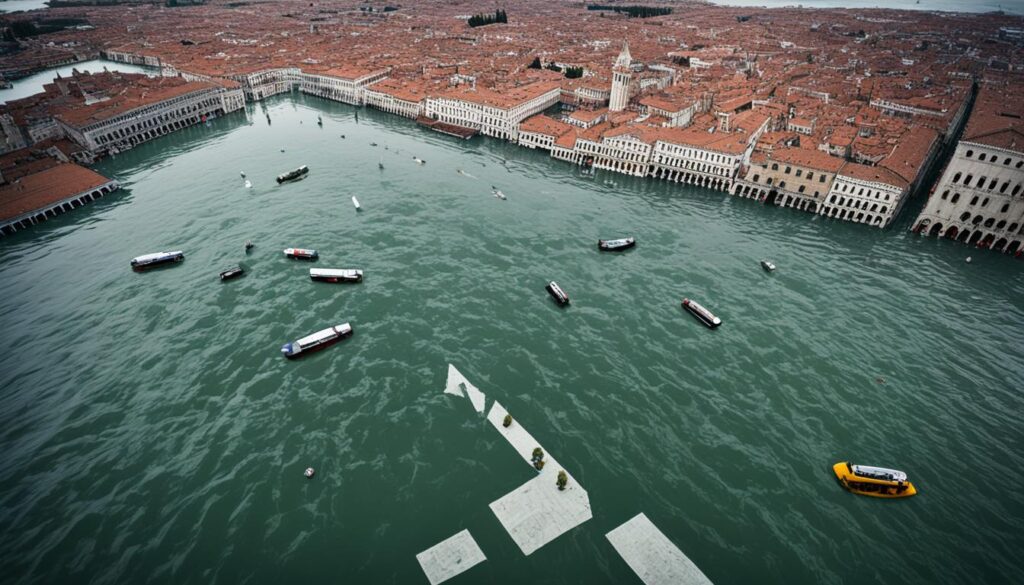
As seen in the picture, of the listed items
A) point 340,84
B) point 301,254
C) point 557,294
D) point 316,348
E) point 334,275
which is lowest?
point 316,348

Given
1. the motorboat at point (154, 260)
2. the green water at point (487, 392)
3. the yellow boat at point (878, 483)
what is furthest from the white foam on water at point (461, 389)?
the motorboat at point (154, 260)

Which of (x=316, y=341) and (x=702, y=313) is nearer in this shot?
(x=316, y=341)

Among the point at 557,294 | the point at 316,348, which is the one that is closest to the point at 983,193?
the point at 557,294

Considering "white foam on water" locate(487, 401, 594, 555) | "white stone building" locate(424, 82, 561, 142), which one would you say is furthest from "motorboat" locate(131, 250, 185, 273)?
"white stone building" locate(424, 82, 561, 142)

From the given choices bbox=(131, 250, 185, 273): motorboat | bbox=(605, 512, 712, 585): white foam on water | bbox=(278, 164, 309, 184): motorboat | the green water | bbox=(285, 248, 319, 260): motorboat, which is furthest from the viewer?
bbox=(278, 164, 309, 184): motorboat

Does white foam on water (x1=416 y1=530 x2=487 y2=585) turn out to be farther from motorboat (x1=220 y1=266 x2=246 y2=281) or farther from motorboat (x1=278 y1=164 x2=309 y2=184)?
motorboat (x1=278 y1=164 x2=309 y2=184)

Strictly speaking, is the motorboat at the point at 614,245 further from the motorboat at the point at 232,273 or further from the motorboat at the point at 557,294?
the motorboat at the point at 232,273

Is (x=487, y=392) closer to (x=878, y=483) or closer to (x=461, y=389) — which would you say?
(x=461, y=389)

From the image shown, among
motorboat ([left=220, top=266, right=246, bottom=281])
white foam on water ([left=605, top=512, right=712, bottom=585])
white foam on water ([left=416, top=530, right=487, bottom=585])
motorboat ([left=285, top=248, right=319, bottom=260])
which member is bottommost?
white foam on water ([left=416, top=530, right=487, bottom=585])
